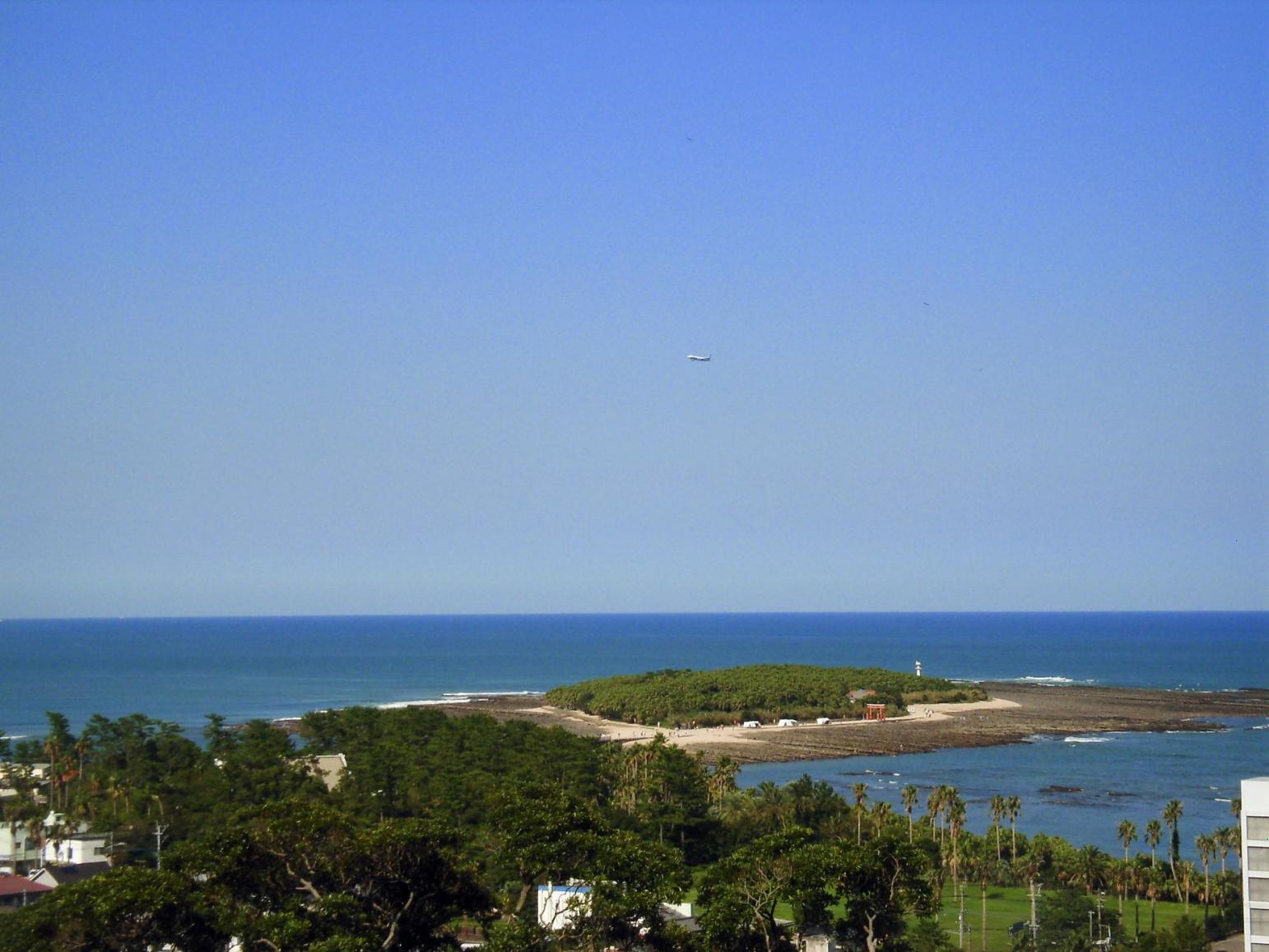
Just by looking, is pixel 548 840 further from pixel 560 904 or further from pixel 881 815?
pixel 881 815

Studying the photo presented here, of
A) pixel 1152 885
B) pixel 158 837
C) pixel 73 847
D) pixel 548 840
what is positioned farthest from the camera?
pixel 1152 885

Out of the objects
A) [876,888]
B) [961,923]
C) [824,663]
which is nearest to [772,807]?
[961,923]

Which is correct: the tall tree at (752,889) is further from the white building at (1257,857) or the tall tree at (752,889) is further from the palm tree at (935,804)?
the palm tree at (935,804)

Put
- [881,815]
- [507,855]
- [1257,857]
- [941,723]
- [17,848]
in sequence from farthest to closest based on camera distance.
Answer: [941,723]
[881,815]
[17,848]
[507,855]
[1257,857]

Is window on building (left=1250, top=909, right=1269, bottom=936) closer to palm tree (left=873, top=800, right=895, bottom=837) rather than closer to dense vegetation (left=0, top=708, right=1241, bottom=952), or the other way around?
dense vegetation (left=0, top=708, right=1241, bottom=952)

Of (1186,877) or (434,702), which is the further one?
(434,702)

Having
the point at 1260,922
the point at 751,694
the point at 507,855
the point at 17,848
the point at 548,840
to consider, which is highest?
the point at 548,840

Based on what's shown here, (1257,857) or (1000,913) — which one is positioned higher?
(1257,857)
